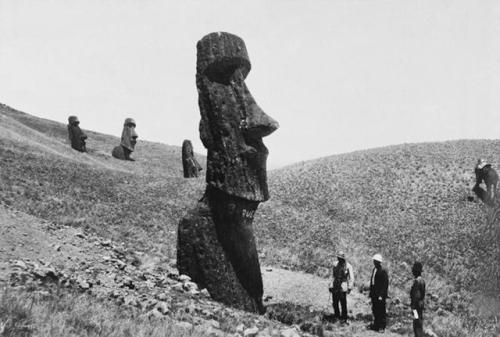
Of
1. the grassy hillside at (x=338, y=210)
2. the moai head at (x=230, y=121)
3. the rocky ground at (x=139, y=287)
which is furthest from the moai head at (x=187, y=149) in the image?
the moai head at (x=230, y=121)

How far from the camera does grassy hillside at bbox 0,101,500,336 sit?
1728 centimetres

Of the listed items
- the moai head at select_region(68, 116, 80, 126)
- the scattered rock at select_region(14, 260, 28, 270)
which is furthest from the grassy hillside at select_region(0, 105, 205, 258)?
the scattered rock at select_region(14, 260, 28, 270)

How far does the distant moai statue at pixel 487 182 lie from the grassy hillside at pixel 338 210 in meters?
0.73

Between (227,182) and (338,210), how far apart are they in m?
16.8

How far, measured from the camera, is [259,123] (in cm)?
1091

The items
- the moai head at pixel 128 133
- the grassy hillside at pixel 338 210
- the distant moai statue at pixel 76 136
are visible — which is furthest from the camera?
the moai head at pixel 128 133

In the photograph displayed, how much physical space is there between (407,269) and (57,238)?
42.9ft

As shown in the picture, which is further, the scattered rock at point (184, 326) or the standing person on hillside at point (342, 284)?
the standing person on hillside at point (342, 284)

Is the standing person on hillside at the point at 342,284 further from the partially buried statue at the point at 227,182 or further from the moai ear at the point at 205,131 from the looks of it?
the moai ear at the point at 205,131

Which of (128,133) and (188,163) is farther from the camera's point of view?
(128,133)

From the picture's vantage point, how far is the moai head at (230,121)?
10.9 metres

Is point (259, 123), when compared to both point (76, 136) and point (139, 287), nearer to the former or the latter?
point (139, 287)

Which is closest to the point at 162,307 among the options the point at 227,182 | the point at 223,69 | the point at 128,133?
the point at 227,182

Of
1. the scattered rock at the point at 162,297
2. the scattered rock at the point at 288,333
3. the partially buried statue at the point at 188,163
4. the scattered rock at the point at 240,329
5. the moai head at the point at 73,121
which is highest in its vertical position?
the moai head at the point at 73,121
